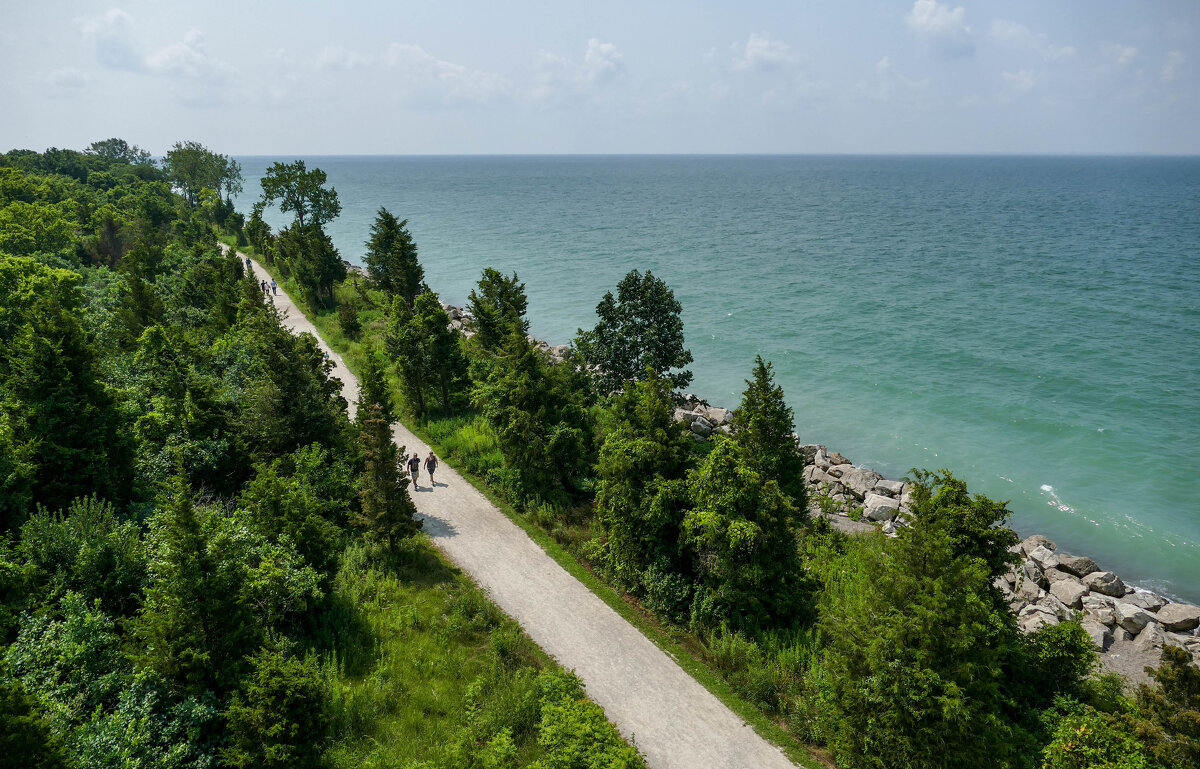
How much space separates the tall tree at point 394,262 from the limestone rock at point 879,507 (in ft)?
103

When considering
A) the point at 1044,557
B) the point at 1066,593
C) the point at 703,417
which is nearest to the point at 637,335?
the point at 703,417

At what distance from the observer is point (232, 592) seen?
47.0ft

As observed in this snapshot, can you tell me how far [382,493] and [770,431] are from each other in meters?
14.3

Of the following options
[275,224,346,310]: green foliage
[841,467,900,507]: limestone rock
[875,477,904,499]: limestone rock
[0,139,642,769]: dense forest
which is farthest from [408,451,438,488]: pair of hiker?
[275,224,346,310]: green foliage

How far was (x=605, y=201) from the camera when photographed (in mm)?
168250

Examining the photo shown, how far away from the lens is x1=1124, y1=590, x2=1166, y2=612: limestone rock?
78.3ft

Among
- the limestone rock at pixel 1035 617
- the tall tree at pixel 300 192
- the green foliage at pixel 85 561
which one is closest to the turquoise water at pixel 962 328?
the limestone rock at pixel 1035 617

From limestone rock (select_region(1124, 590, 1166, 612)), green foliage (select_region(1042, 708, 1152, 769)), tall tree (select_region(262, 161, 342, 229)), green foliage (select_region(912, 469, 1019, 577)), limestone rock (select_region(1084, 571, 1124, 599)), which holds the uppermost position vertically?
tall tree (select_region(262, 161, 342, 229))

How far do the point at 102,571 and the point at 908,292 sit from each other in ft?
234

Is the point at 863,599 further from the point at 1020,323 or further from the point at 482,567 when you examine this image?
the point at 1020,323

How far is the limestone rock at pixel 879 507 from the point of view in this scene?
2855 cm

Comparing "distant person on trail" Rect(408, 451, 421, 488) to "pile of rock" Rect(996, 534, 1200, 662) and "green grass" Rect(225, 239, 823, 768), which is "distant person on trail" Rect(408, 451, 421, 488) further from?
"pile of rock" Rect(996, 534, 1200, 662)

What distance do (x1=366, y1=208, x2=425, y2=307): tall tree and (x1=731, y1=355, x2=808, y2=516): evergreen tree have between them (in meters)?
28.2

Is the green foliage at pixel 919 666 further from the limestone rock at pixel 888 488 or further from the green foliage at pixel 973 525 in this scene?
the limestone rock at pixel 888 488
